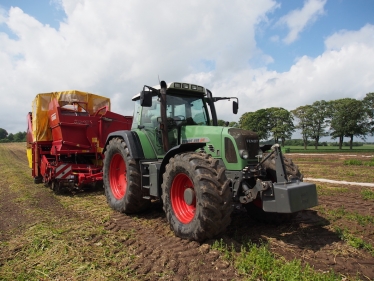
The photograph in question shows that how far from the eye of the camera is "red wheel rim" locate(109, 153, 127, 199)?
651cm

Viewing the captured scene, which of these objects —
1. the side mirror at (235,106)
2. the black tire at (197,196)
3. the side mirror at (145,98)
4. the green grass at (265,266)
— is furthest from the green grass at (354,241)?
the side mirror at (145,98)

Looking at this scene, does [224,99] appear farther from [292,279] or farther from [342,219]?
[292,279]

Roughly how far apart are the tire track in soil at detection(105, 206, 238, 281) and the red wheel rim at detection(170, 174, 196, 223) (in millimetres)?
384

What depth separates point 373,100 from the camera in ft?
159

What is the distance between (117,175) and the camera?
21.9 feet

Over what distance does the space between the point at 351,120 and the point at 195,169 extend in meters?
53.0

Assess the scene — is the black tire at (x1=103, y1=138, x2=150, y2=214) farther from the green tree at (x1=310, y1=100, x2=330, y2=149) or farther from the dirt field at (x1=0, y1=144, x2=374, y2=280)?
the green tree at (x1=310, y1=100, x2=330, y2=149)

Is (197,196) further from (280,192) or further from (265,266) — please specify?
(265,266)

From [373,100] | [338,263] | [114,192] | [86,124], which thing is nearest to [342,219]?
[338,263]

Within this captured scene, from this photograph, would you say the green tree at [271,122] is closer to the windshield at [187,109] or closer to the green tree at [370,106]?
the green tree at [370,106]

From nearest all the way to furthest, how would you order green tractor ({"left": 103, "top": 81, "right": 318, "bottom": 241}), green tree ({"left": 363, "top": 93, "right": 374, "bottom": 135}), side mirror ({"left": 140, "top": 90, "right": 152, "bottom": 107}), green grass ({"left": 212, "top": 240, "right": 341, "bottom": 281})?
1. green grass ({"left": 212, "top": 240, "right": 341, "bottom": 281})
2. green tractor ({"left": 103, "top": 81, "right": 318, "bottom": 241})
3. side mirror ({"left": 140, "top": 90, "right": 152, "bottom": 107})
4. green tree ({"left": 363, "top": 93, "right": 374, "bottom": 135})

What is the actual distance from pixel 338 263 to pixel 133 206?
3617mm

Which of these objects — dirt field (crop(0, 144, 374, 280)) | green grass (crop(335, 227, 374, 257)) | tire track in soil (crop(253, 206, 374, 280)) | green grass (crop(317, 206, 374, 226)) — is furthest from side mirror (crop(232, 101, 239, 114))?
green grass (crop(335, 227, 374, 257))

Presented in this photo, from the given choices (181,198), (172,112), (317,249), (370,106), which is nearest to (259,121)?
(370,106)
